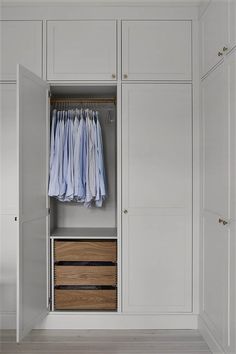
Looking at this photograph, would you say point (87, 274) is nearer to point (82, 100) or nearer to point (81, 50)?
point (82, 100)

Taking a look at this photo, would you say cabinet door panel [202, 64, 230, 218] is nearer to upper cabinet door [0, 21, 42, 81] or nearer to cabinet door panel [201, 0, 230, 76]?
cabinet door panel [201, 0, 230, 76]

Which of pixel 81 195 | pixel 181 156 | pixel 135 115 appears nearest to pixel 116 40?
pixel 135 115

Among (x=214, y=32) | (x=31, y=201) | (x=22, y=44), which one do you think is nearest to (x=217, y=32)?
(x=214, y=32)

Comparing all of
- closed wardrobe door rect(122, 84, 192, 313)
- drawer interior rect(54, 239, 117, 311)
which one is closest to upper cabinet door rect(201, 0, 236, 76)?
closed wardrobe door rect(122, 84, 192, 313)

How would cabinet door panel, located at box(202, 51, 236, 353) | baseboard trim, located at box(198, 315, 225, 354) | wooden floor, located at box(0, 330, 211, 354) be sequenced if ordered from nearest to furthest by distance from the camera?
cabinet door panel, located at box(202, 51, 236, 353) < baseboard trim, located at box(198, 315, 225, 354) < wooden floor, located at box(0, 330, 211, 354)

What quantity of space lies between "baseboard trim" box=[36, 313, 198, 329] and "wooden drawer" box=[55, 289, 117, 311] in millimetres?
65

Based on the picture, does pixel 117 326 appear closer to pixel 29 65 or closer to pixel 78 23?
pixel 29 65

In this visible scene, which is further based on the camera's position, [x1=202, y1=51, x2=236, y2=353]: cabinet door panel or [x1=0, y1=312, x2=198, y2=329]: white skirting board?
[x1=0, y1=312, x2=198, y2=329]: white skirting board

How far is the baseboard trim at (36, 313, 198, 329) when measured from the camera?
3.44 meters

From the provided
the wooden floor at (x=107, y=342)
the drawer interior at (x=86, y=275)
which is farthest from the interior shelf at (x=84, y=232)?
the wooden floor at (x=107, y=342)

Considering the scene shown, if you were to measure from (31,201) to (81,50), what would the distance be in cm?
129

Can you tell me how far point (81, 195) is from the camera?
11.7ft

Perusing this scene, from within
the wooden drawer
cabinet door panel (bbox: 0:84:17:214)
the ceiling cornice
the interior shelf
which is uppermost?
the ceiling cornice

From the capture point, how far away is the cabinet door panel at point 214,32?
8.64 feet
